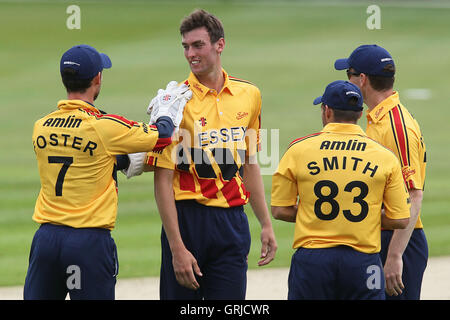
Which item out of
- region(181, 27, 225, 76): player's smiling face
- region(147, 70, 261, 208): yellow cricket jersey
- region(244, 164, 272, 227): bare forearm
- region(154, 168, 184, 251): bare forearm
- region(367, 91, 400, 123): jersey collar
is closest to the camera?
region(154, 168, 184, 251): bare forearm

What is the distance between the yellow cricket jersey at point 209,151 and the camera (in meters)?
5.61

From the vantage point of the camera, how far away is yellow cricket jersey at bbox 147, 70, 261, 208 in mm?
5613

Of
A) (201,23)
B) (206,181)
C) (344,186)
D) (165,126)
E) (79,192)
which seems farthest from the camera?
(201,23)

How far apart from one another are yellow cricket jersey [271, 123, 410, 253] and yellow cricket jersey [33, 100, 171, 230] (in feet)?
3.38

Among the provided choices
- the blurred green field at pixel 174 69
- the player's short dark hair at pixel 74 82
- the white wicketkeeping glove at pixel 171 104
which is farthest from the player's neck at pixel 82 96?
the blurred green field at pixel 174 69

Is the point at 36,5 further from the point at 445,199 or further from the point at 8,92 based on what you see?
the point at 445,199

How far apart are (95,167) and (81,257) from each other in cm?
61

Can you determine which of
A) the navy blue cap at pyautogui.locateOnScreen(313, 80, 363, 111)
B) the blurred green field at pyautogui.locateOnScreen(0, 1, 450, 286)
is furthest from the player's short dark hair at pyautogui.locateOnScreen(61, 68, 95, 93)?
the blurred green field at pyautogui.locateOnScreen(0, 1, 450, 286)

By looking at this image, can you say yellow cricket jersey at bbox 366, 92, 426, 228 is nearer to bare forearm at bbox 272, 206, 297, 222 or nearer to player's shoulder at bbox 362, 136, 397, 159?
player's shoulder at bbox 362, 136, 397, 159

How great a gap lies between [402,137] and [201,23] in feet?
5.51

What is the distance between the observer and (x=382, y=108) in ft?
19.2

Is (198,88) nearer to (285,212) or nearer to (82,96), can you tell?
(82,96)

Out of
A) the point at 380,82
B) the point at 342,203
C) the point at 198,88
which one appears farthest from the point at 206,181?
the point at 380,82
